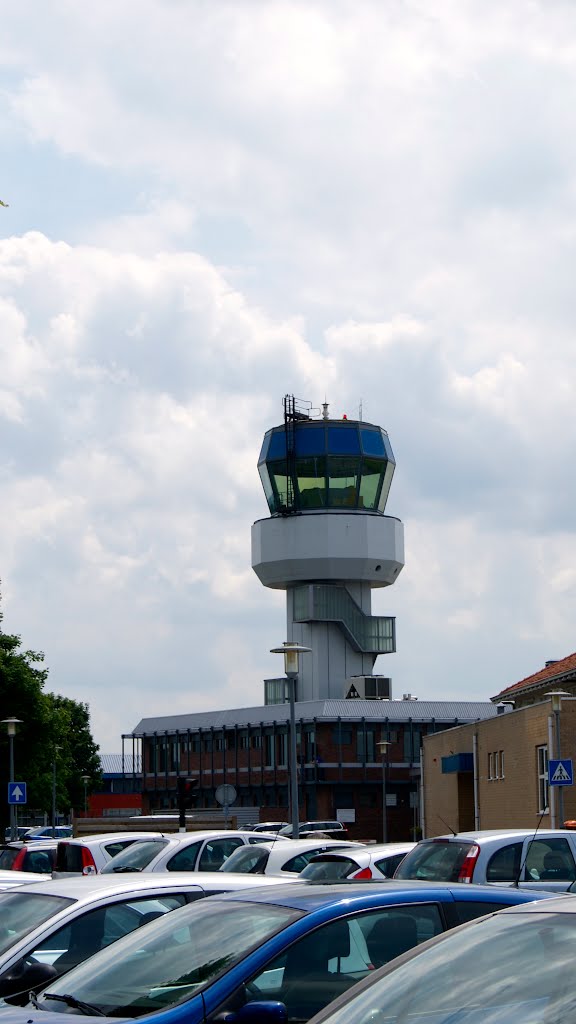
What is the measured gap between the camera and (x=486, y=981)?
4.72 meters

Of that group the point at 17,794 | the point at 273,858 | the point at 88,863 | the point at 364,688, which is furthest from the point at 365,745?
the point at 273,858

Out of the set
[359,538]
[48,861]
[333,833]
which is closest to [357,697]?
[359,538]

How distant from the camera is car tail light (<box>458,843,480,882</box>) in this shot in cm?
1442

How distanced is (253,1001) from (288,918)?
1.61 feet

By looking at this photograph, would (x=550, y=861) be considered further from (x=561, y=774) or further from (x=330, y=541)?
(x=330, y=541)

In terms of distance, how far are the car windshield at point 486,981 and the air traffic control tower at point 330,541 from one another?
79932mm

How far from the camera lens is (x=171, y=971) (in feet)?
23.1

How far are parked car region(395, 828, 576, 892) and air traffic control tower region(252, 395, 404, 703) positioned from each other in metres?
69.6

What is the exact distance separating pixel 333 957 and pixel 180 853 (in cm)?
1203

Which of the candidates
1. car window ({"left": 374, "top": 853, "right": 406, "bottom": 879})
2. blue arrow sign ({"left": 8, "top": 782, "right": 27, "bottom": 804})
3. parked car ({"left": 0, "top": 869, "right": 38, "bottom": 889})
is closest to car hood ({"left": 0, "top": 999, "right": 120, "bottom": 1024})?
parked car ({"left": 0, "top": 869, "right": 38, "bottom": 889})

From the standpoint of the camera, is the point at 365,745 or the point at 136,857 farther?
the point at 365,745

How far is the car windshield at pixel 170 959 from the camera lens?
683 cm

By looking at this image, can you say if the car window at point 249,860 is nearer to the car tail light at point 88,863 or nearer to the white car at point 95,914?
the car tail light at point 88,863

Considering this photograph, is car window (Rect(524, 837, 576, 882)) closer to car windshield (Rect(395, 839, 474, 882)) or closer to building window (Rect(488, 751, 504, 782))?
car windshield (Rect(395, 839, 474, 882))
